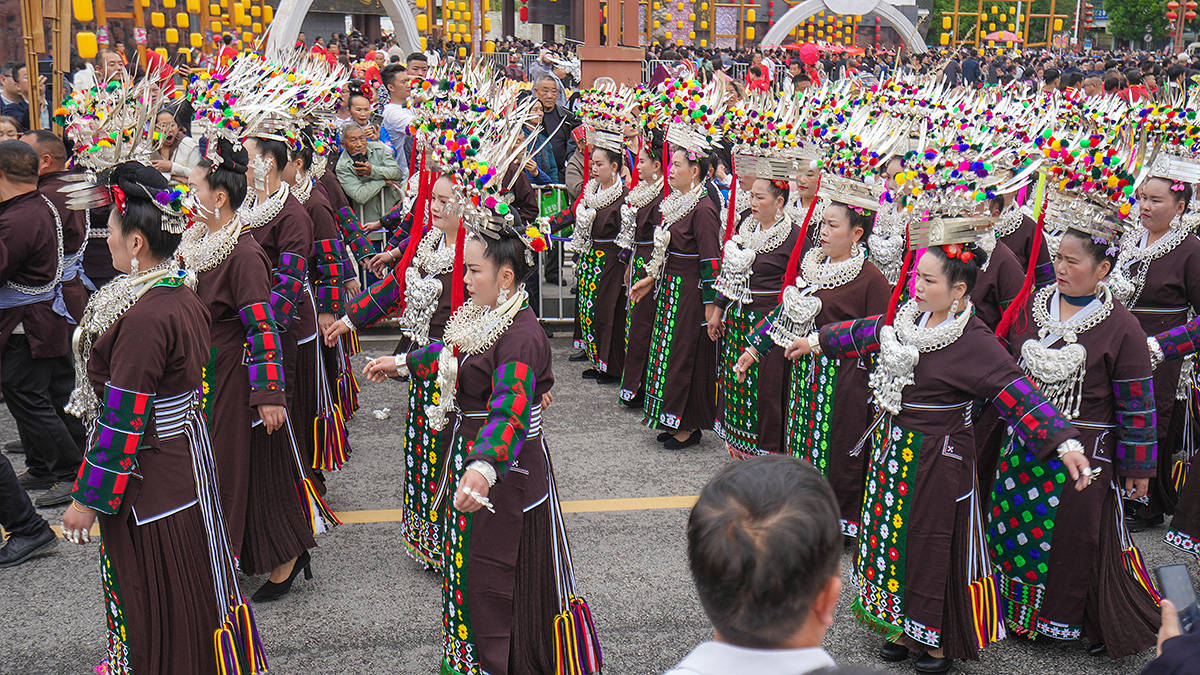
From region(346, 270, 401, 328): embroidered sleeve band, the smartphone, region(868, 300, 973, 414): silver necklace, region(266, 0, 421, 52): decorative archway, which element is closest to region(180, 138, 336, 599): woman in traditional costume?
region(346, 270, 401, 328): embroidered sleeve band

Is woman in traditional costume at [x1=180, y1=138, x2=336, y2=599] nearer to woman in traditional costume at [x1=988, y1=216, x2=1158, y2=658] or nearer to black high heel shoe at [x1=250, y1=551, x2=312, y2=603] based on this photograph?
black high heel shoe at [x1=250, y1=551, x2=312, y2=603]

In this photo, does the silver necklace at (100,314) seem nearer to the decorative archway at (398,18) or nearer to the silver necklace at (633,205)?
the silver necklace at (633,205)

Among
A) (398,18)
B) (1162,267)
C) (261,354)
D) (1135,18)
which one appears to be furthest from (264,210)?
(1135,18)

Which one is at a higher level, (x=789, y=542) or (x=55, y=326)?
(x=789, y=542)

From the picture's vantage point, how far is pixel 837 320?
511 centimetres

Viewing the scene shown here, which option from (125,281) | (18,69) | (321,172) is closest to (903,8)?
(18,69)

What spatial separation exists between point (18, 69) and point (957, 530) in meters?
11.2

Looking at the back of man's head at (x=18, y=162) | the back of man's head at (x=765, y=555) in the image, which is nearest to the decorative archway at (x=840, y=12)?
the back of man's head at (x=18, y=162)

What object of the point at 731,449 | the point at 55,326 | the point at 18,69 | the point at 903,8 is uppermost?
the point at 903,8

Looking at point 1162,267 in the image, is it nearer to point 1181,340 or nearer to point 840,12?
point 1181,340

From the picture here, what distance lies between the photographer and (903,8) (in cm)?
3984

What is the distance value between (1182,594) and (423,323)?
10.4ft

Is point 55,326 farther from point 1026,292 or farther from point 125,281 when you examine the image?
point 1026,292

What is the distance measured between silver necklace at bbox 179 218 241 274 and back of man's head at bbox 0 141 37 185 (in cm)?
150
